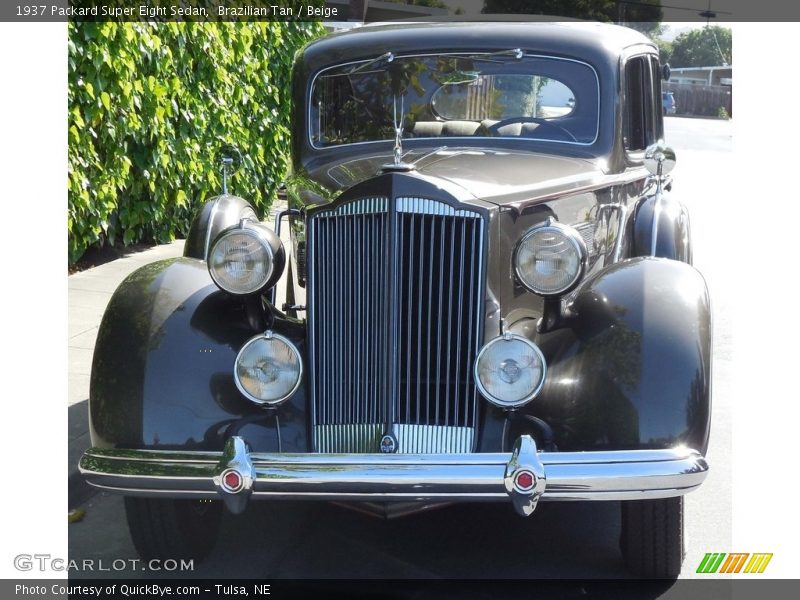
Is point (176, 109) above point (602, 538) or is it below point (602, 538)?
above

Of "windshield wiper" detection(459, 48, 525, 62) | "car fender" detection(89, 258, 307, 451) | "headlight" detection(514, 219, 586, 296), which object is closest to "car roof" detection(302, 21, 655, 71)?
"windshield wiper" detection(459, 48, 525, 62)

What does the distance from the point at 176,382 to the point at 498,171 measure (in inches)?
57.5

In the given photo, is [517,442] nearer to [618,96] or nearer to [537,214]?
[537,214]

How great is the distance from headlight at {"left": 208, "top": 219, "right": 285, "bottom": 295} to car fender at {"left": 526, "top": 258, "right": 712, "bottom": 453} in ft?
3.33

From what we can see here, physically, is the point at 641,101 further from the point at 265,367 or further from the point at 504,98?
the point at 265,367

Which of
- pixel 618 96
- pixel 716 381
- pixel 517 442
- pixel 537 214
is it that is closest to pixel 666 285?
pixel 537 214

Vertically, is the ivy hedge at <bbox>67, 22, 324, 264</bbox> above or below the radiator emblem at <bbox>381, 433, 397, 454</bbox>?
above

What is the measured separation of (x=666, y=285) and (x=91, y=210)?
4.91m

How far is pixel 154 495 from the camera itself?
9.96 ft

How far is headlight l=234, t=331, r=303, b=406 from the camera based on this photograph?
10.5 ft

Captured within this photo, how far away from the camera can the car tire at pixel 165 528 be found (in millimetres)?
3451

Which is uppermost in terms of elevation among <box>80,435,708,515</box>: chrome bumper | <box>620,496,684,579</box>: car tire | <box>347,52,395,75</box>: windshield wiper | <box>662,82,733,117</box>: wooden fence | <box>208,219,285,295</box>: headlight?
<box>662,82,733,117</box>: wooden fence

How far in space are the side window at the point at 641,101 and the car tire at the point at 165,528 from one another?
8.41 ft

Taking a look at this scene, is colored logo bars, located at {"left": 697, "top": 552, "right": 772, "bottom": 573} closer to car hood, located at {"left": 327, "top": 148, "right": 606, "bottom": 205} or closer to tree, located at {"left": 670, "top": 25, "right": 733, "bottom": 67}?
car hood, located at {"left": 327, "top": 148, "right": 606, "bottom": 205}
